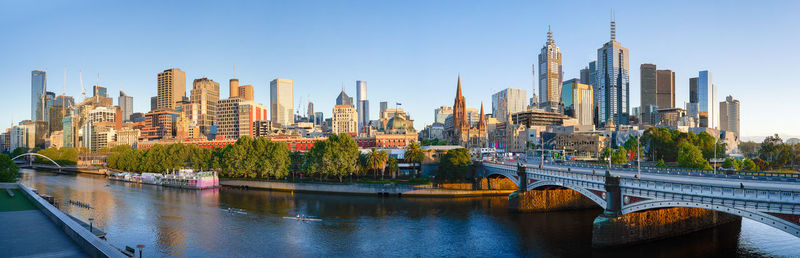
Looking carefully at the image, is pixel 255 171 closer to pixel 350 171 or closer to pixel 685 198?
pixel 350 171

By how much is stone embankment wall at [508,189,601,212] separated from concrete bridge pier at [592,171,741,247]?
2281 centimetres

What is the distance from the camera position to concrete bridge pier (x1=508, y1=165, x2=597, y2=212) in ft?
268

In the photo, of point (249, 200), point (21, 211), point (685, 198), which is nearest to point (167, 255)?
point (21, 211)

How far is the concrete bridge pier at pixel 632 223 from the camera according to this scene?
55656 mm

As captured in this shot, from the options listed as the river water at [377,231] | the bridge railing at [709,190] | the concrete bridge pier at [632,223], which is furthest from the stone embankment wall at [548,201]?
the concrete bridge pier at [632,223]

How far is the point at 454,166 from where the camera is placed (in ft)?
355

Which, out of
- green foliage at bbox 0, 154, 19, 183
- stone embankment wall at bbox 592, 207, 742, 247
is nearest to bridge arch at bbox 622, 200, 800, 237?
stone embankment wall at bbox 592, 207, 742, 247

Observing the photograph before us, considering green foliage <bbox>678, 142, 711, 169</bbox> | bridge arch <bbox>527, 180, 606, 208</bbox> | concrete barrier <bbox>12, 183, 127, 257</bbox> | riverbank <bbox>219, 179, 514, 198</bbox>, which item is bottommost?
riverbank <bbox>219, 179, 514, 198</bbox>

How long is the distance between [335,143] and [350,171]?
8168 millimetres

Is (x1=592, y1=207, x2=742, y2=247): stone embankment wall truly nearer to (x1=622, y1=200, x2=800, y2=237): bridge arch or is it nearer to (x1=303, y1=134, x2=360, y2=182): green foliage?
(x1=622, y1=200, x2=800, y2=237): bridge arch

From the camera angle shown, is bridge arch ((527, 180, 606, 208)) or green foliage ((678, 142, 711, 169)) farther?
green foliage ((678, 142, 711, 169))

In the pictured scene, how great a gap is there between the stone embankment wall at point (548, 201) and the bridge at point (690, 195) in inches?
261

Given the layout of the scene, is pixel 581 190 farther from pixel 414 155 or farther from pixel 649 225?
pixel 414 155

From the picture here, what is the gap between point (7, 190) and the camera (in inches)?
3243
